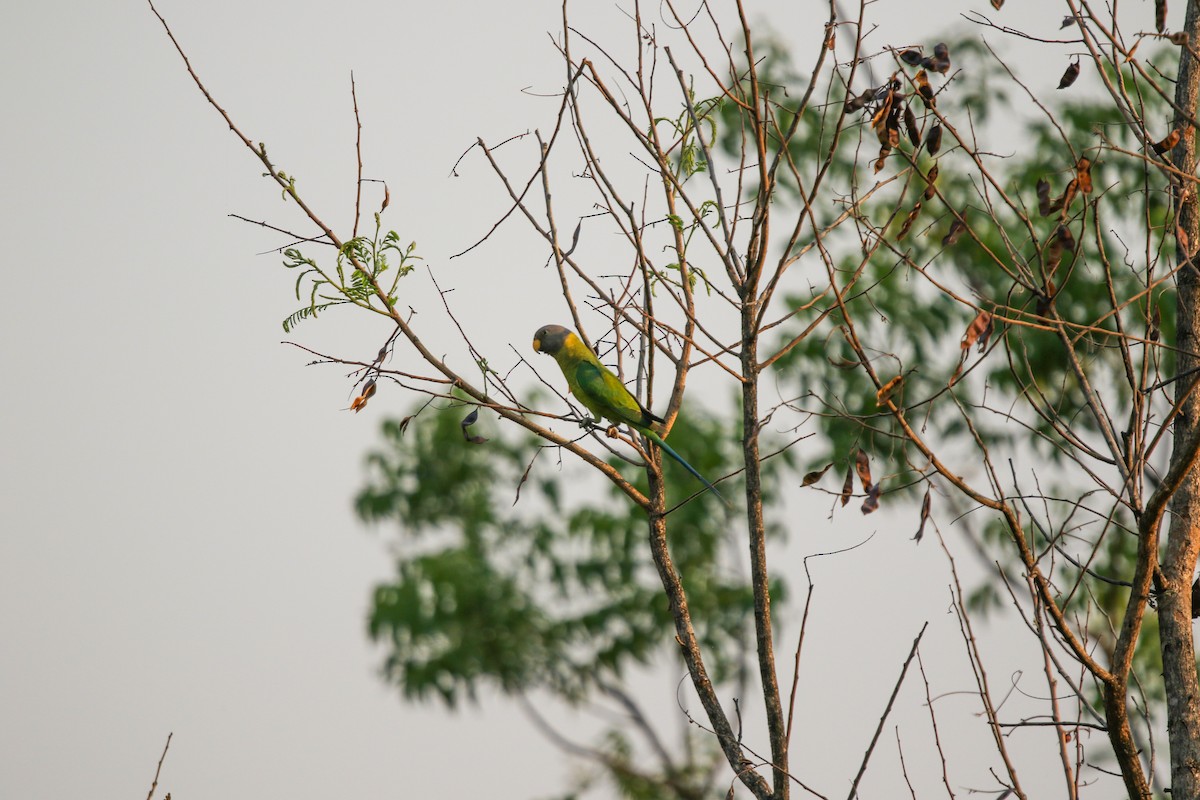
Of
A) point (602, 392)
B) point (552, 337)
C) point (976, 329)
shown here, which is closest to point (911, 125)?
point (976, 329)

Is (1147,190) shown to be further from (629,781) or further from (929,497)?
(629,781)

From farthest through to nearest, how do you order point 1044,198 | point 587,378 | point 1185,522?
point 587,378 → point 1185,522 → point 1044,198

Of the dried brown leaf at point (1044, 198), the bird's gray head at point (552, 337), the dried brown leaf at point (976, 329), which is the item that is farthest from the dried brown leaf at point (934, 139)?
the bird's gray head at point (552, 337)

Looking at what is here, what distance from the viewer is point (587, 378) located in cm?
660

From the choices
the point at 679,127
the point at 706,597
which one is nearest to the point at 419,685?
the point at 706,597

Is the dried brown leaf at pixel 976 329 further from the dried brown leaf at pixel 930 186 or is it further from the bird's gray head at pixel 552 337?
the bird's gray head at pixel 552 337

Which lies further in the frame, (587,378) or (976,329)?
(587,378)

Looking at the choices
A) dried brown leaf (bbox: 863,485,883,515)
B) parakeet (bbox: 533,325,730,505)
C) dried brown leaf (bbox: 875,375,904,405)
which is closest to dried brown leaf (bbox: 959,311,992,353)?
dried brown leaf (bbox: 875,375,904,405)

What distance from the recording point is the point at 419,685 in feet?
46.8

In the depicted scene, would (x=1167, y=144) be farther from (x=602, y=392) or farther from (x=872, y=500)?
(x=602, y=392)

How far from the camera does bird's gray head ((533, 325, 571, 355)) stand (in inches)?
279

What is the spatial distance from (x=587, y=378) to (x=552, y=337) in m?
0.62

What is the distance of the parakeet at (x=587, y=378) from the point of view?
247 inches

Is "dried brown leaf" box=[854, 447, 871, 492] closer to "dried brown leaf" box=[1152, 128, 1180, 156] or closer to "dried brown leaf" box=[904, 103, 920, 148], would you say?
"dried brown leaf" box=[904, 103, 920, 148]
